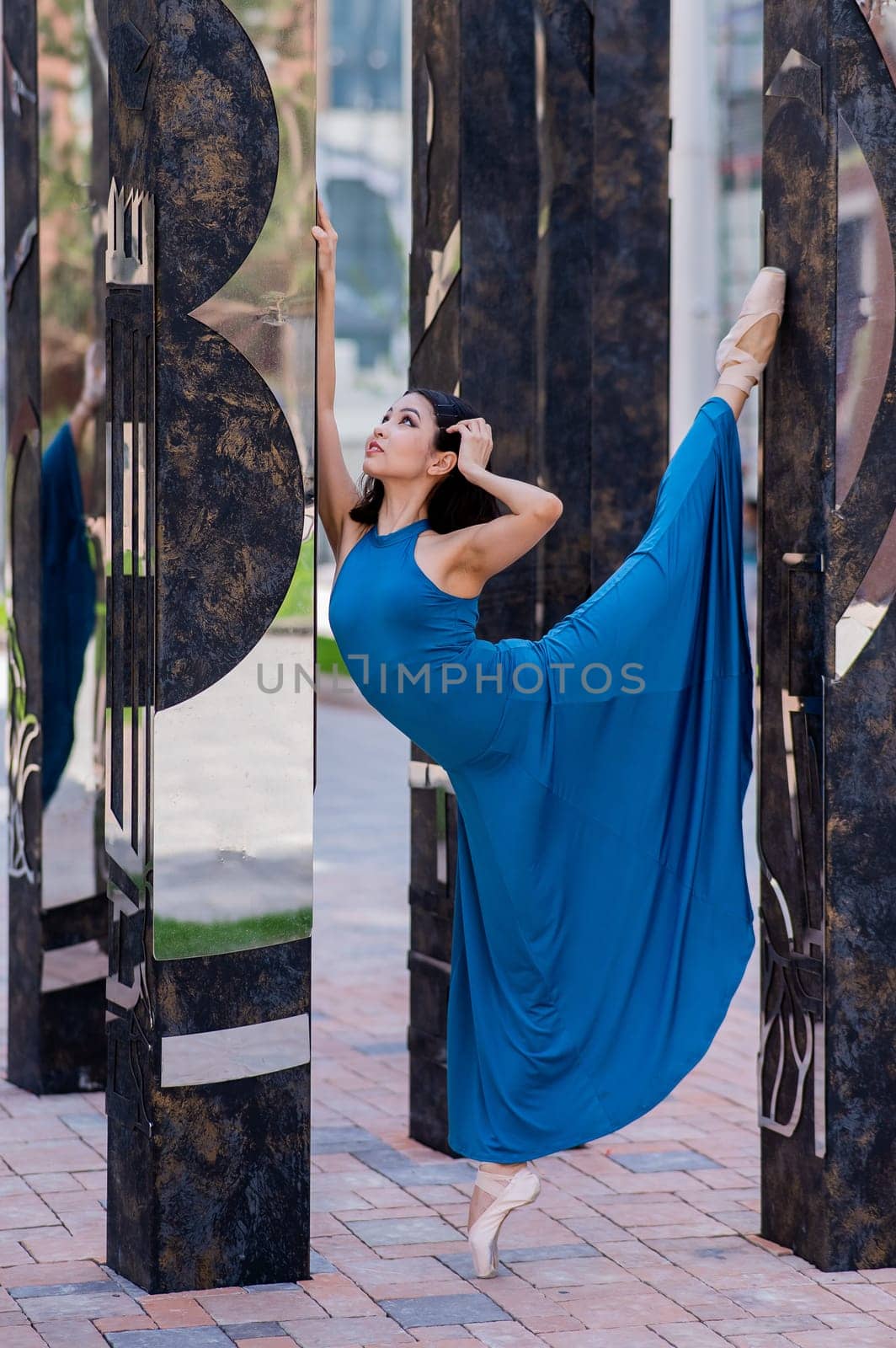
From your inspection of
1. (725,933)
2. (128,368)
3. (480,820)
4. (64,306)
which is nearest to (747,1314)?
(725,933)

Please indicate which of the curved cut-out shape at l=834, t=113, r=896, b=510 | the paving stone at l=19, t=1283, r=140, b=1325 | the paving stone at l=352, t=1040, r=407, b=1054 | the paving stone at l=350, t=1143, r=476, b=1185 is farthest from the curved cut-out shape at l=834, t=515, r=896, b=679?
the paving stone at l=352, t=1040, r=407, b=1054

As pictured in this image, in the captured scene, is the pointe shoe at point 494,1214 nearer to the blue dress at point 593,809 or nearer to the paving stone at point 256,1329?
the blue dress at point 593,809

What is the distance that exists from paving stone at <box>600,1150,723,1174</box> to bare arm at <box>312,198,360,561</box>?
6.13 feet

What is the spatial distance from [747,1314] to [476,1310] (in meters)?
0.55

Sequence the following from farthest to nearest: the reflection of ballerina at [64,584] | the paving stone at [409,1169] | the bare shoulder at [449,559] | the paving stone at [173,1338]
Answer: the reflection of ballerina at [64,584] < the paving stone at [409,1169] < the bare shoulder at [449,559] < the paving stone at [173,1338]

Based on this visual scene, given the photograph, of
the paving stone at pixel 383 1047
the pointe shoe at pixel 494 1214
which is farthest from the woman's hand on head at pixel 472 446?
the paving stone at pixel 383 1047

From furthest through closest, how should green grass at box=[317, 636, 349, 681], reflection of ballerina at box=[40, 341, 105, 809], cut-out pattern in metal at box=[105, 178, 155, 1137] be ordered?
green grass at box=[317, 636, 349, 681] → reflection of ballerina at box=[40, 341, 105, 809] → cut-out pattern in metal at box=[105, 178, 155, 1137]

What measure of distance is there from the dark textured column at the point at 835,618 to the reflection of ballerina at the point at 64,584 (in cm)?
235

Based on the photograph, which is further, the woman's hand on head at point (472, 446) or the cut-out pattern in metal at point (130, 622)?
the woman's hand on head at point (472, 446)

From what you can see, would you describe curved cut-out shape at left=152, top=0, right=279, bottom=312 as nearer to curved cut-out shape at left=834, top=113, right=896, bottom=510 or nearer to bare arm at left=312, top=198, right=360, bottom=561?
bare arm at left=312, top=198, right=360, bottom=561

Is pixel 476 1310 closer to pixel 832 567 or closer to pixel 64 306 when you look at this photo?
pixel 832 567

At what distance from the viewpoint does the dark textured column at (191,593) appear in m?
3.72

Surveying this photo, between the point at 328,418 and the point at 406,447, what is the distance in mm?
201

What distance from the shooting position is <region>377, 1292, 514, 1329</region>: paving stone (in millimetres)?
3678
